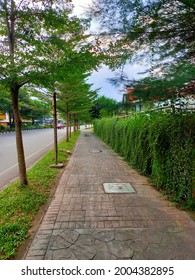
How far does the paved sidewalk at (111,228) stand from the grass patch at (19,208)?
0.24 meters

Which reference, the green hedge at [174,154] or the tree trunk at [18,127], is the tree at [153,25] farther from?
the tree trunk at [18,127]

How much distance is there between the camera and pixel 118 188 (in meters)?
5.08

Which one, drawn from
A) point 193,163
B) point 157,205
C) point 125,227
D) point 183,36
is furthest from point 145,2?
point 157,205

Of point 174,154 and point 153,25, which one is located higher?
point 153,25

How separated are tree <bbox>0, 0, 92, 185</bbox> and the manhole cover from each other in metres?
2.16

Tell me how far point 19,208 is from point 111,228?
1850 millimetres

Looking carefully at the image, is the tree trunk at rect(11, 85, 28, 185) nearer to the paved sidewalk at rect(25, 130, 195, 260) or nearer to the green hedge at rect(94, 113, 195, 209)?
the paved sidewalk at rect(25, 130, 195, 260)

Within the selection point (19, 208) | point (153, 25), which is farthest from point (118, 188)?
point (153, 25)

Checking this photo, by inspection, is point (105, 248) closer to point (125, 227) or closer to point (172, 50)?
point (125, 227)

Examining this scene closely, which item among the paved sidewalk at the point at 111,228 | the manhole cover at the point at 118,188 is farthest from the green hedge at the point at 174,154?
the manhole cover at the point at 118,188

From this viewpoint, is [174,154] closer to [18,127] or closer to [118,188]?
[118,188]

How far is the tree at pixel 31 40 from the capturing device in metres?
3.89

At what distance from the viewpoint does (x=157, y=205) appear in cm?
405

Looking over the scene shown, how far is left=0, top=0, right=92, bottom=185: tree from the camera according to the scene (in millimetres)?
3887
